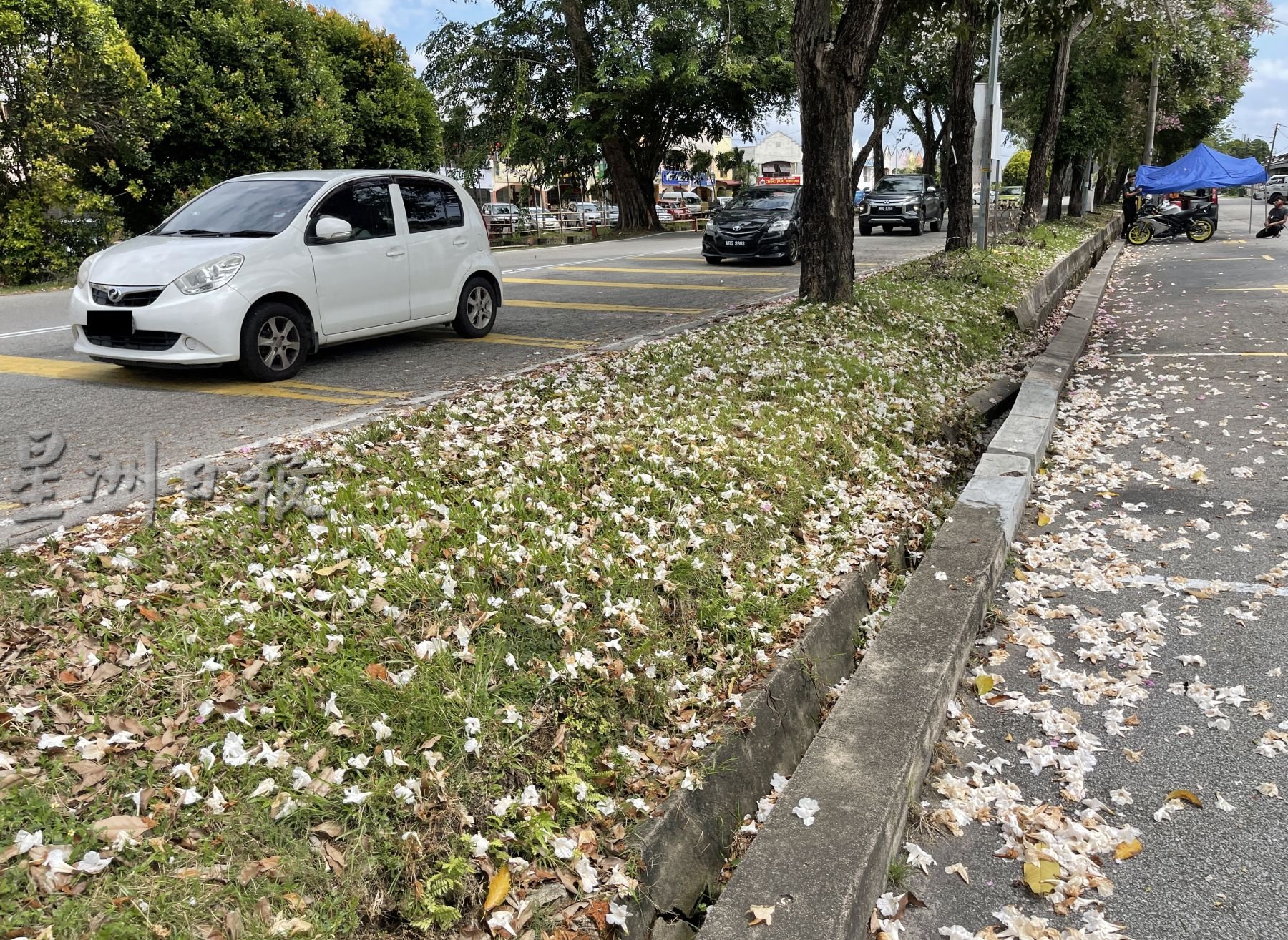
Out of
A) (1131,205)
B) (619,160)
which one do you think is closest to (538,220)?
(619,160)

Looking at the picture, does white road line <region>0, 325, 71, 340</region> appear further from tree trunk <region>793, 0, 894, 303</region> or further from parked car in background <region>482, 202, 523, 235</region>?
parked car in background <region>482, 202, 523, 235</region>

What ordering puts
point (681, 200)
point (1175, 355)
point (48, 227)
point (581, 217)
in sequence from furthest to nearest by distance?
point (681, 200)
point (581, 217)
point (48, 227)
point (1175, 355)

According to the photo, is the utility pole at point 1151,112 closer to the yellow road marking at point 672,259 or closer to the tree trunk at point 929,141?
the tree trunk at point 929,141

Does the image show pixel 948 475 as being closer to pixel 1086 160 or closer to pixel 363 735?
pixel 363 735

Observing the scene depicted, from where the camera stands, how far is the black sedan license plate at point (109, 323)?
723cm

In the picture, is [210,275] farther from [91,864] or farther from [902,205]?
[902,205]

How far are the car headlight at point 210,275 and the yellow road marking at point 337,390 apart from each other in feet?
2.94

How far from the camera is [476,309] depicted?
9.99 metres

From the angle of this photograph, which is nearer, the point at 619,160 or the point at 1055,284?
the point at 1055,284

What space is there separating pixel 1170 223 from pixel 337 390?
27.2 meters

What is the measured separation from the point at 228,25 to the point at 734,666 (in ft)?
63.1

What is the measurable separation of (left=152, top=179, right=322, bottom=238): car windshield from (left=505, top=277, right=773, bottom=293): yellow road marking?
6889 millimetres

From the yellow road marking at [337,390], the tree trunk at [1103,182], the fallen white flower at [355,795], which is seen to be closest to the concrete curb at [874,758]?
the fallen white flower at [355,795]

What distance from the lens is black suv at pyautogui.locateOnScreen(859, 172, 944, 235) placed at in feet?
96.0
